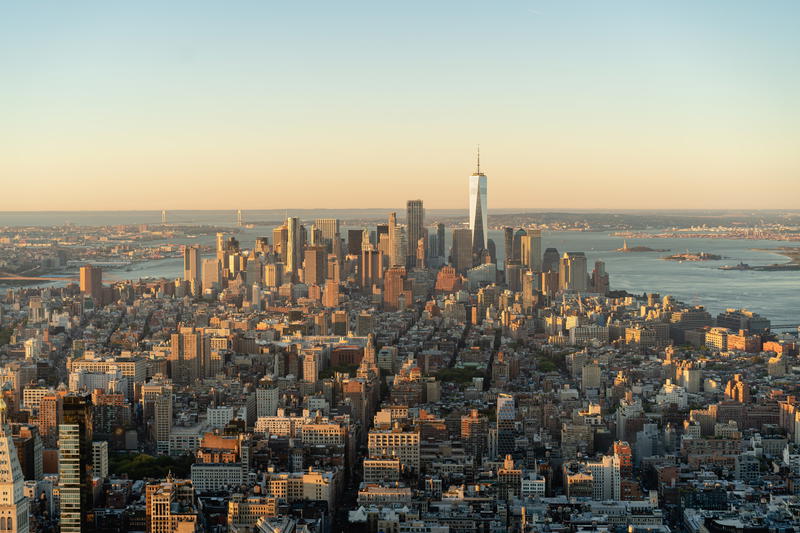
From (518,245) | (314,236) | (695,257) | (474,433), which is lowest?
(695,257)

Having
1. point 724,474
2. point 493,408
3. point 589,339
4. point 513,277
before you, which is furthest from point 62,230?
point 724,474

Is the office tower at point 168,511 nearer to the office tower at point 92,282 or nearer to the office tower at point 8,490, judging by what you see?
the office tower at point 8,490

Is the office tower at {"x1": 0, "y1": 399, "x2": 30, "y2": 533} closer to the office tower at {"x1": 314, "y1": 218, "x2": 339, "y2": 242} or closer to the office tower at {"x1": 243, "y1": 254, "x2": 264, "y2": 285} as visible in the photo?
the office tower at {"x1": 243, "y1": 254, "x2": 264, "y2": 285}

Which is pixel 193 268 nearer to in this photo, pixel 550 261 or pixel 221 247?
pixel 221 247

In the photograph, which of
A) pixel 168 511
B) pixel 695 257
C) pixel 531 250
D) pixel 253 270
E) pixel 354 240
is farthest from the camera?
pixel 695 257

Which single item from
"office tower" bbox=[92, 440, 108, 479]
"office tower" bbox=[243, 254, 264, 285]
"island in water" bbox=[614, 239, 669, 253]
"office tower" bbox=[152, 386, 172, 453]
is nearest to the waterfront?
"island in water" bbox=[614, 239, 669, 253]

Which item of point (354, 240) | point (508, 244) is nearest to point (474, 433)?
point (354, 240)

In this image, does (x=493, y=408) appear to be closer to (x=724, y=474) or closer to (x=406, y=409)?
(x=406, y=409)
